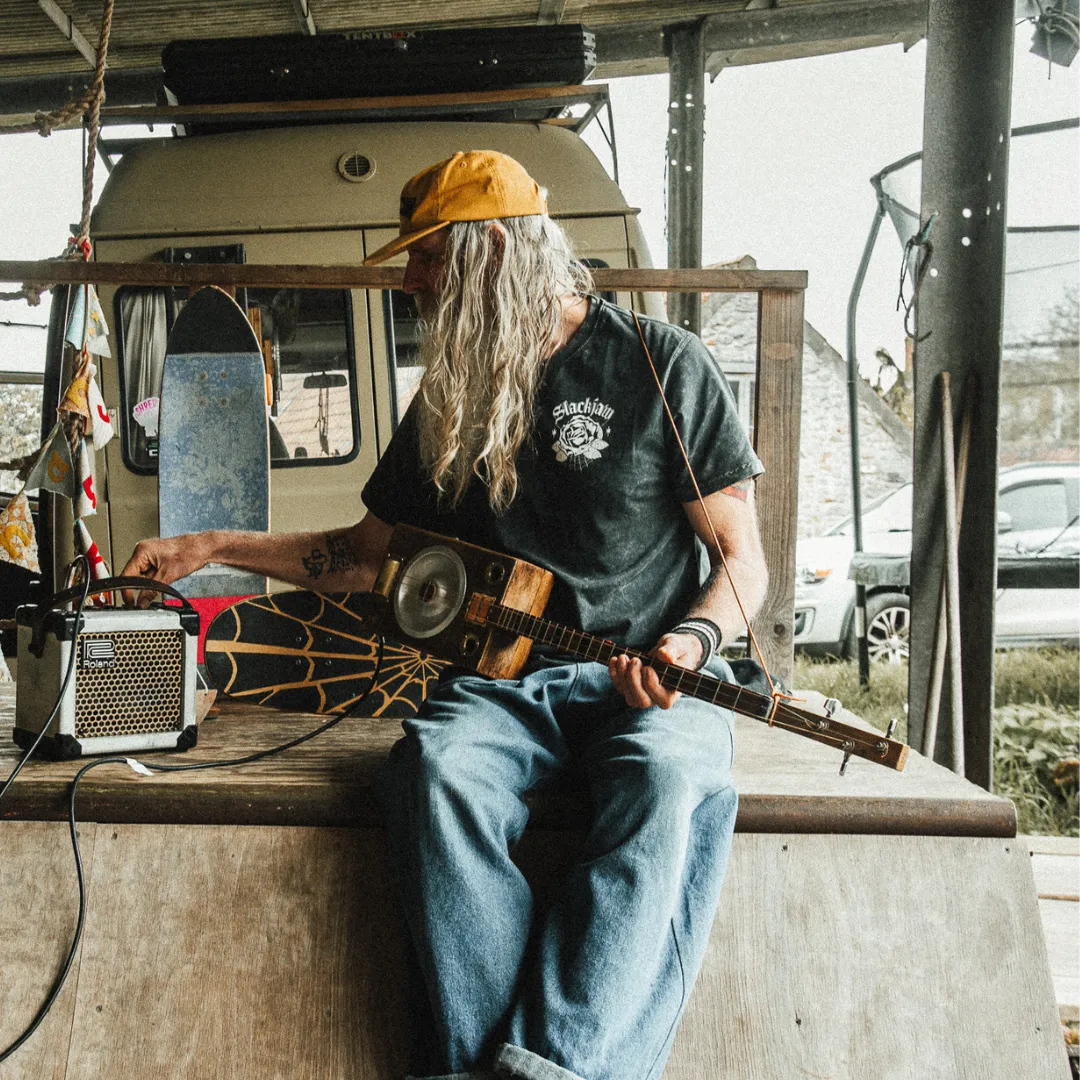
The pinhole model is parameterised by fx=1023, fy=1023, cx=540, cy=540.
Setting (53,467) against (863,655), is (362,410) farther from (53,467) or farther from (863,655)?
(863,655)

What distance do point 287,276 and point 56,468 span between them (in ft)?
2.48

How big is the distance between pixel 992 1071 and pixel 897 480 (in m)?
12.3

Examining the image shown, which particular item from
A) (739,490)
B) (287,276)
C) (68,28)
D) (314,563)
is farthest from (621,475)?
(68,28)

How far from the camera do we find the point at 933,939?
5.49 feet

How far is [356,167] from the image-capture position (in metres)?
4.54

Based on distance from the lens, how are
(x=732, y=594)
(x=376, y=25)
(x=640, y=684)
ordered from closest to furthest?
(x=640, y=684) < (x=732, y=594) < (x=376, y=25)

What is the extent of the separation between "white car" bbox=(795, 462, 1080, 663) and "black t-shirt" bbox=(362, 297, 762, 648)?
3.97 m

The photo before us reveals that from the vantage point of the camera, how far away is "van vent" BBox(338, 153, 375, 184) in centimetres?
451

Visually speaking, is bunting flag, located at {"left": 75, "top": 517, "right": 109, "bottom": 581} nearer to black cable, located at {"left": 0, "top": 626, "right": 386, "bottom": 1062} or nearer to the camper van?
black cable, located at {"left": 0, "top": 626, "right": 386, "bottom": 1062}

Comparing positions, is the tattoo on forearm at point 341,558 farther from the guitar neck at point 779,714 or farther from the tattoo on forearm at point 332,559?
the guitar neck at point 779,714

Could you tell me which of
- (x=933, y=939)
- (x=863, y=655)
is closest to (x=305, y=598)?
(x=933, y=939)

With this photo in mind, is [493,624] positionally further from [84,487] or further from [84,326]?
[84,326]

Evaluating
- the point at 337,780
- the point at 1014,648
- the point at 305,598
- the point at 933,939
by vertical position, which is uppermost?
the point at 305,598

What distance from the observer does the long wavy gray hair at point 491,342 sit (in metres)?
1.98
